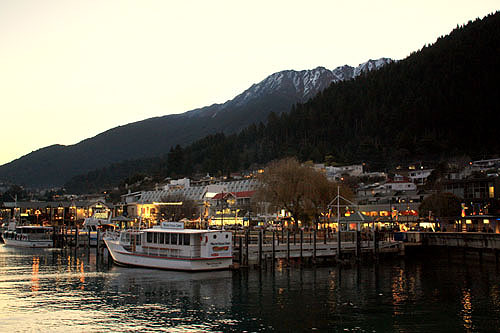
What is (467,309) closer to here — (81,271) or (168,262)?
(168,262)

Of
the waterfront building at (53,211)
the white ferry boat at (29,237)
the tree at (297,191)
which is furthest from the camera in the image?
the waterfront building at (53,211)

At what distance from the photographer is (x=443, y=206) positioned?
90000 millimetres

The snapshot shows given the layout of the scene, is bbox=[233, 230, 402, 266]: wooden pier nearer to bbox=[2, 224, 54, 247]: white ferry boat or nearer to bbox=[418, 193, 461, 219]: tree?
bbox=[418, 193, 461, 219]: tree

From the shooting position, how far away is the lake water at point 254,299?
2966 centimetres

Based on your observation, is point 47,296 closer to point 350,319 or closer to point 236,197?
point 350,319

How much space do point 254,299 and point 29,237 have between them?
65705 millimetres

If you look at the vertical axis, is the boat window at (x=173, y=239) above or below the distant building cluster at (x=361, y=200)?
below

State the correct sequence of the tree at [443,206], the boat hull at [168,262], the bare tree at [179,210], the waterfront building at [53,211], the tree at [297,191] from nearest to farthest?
the boat hull at [168,262] < the tree at [297,191] < the tree at [443,206] < the bare tree at [179,210] < the waterfront building at [53,211]

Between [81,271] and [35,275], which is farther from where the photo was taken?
[81,271]

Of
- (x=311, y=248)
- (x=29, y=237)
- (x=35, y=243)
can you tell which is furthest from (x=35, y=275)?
(x=29, y=237)

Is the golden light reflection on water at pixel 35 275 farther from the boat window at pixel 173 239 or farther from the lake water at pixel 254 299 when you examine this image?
the boat window at pixel 173 239

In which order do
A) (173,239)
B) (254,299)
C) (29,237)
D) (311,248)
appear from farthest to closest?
(29,237) → (311,248) → (173,239) → (254,299)

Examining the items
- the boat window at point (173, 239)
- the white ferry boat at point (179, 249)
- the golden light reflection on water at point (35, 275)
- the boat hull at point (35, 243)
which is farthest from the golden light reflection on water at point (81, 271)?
the boat hull at point (35, 243)

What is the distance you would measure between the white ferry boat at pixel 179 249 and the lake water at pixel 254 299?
137 cm
